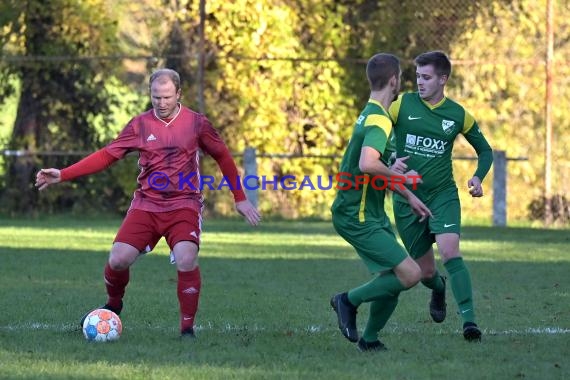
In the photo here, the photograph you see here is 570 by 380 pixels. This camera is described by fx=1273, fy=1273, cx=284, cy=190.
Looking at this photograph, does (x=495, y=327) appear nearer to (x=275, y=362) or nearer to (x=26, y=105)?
(x=275, y=362)

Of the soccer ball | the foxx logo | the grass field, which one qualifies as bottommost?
the grass field

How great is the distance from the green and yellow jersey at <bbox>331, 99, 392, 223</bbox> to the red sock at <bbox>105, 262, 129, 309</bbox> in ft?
4.78

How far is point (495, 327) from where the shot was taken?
27.0 ft

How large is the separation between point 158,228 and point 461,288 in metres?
1.85

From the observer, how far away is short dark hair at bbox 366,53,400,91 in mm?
6938

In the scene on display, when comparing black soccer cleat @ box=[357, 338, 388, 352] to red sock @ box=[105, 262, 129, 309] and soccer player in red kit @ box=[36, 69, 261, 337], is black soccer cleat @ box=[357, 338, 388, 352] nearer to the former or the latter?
soccer player in red kit @ box=[36, 69, 261, 337]

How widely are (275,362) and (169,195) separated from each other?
1532 millimetres

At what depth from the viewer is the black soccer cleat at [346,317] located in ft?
23.2

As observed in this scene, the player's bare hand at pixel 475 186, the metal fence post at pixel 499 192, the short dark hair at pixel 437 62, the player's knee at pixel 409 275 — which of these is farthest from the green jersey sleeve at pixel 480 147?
the metal fence post at pixel 499 192

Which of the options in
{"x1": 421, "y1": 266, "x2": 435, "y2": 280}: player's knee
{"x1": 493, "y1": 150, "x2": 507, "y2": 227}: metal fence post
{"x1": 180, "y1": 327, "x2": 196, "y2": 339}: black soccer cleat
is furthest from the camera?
{"x1": 493, "y1": 150, "x2": 507, "y2": 227}: metal fence post

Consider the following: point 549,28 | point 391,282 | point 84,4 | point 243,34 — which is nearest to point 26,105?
point 84,4

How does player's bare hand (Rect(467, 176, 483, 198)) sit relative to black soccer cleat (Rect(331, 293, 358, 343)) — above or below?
above

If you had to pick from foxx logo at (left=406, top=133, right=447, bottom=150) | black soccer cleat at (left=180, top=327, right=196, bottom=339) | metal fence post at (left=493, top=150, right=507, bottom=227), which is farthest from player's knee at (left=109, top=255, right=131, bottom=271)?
metal fence post at (left=493, top=150, right=507, bottom=227)

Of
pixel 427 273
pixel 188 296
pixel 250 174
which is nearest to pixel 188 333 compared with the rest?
pixel 188 296
